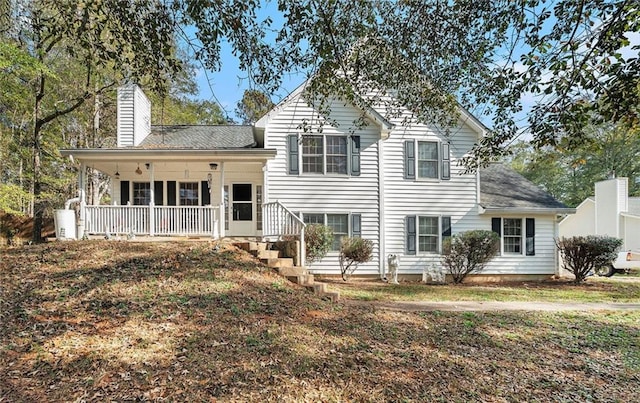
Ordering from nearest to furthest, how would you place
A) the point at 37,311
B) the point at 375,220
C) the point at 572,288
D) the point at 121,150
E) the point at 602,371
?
the point at 602,371 < the point at 37,311 < the point at 121,150 < the point at 572,288 < the point at 375,220

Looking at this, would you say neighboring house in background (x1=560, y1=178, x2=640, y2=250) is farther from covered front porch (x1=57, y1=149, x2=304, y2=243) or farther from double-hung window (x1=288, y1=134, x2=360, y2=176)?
covered front porch (x1=57, y1=149, x2=304, y2=243)

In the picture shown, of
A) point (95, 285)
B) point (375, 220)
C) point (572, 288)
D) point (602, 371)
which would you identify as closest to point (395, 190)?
point (375, 220)

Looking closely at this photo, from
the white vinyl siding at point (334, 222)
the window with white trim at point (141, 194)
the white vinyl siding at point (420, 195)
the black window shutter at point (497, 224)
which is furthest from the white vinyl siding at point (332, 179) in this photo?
the window with white trim at point (141, 194)

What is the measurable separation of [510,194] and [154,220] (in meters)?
12.3

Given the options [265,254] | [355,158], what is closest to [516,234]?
[355,158]

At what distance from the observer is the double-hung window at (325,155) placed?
11383 mm

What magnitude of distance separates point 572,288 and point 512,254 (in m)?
2.09

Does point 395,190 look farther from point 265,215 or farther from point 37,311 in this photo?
point 37,311

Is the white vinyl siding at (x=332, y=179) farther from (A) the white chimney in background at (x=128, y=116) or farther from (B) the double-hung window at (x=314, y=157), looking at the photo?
(A) the white chimney in background at (x=128, y=116)

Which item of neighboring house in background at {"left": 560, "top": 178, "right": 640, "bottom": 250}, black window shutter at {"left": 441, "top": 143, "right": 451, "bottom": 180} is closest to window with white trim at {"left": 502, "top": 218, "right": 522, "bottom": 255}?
black window shutter at {"left": 441, "top": 143, "right": 451, "bottom": 180}

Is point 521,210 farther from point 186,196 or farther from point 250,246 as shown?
point 186,196

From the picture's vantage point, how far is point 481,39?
470 cm

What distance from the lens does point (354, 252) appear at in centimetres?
1100

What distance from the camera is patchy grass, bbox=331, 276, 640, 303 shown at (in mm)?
8398
